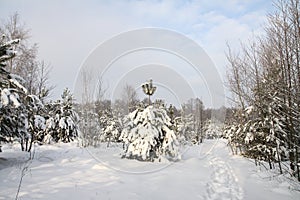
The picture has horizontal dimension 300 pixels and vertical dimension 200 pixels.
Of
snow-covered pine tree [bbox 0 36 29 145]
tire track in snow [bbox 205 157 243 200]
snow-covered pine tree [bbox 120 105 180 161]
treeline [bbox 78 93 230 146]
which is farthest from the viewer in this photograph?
treeline [bbox 78 93 230 146]

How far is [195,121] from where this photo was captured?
38031 millimetres

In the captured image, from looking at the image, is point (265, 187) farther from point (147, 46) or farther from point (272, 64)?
point (147, 46)

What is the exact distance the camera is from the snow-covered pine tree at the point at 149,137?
960cm

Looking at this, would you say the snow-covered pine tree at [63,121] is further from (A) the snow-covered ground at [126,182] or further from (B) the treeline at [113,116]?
(A) the snow-covered ground at [126,182]

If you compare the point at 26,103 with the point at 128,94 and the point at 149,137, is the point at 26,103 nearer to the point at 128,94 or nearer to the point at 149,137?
the point at 149,137

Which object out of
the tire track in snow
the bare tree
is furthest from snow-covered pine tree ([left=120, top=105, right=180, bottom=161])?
the bare tree

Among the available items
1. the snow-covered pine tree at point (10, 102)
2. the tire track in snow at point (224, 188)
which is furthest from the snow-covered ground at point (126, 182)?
the snow-covered pine tree at point (10, 102)

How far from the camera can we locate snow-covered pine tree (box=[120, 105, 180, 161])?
960 cm

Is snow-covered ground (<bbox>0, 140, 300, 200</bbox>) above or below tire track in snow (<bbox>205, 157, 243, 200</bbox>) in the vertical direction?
above

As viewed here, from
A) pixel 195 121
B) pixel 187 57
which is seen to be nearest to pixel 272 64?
pixel 187 57

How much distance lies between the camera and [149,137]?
9.58m

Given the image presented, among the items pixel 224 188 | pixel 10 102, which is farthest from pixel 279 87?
Answer: pixel 10 102

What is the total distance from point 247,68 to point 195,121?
30273 millimetres

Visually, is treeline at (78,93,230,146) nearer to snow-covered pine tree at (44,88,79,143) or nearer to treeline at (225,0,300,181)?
snow-covered pine tree at (44,88,79,143)
